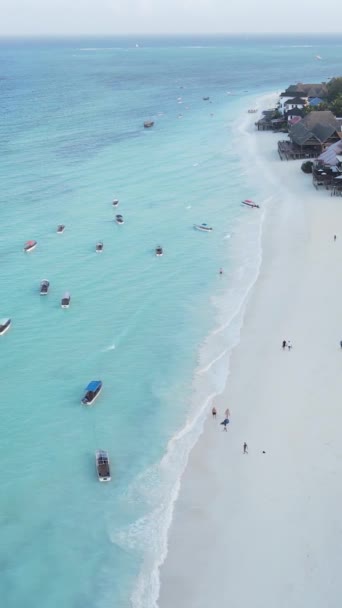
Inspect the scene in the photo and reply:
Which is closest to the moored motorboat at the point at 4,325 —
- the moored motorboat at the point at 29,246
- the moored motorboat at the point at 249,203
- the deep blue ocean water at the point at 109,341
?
the deep blue ocean water at the point at 109,341

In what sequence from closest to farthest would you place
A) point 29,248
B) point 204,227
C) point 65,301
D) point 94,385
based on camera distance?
point 94,385 → point 65,301 → point 29,248 → point 204,227

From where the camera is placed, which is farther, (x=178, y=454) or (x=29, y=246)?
(x=29, y=246)

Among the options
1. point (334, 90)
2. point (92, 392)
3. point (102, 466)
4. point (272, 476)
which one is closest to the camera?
point (272, 476)

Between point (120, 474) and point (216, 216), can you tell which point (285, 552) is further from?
point (216, 216)

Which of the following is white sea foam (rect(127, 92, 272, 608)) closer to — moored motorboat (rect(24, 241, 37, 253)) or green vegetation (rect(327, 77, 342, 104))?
moored motorboat (rect(24, 241, 37, 253))

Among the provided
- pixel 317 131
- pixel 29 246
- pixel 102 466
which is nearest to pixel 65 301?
pixel 29 246

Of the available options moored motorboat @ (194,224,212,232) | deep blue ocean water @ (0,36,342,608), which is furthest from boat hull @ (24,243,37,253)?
moored motorboat @ (194,224,212,232)

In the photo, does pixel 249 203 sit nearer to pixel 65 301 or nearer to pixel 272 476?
pixel 65 301
